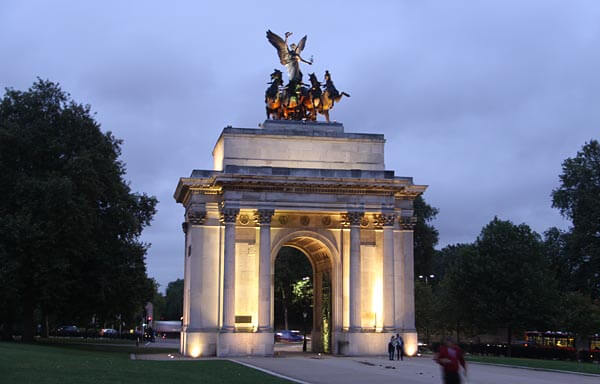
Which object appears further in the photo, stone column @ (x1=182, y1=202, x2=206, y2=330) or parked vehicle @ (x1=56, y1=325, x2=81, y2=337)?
parked vehicle @ (x1=56, y1=325, x2=81, y2=337)

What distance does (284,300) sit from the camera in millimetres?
94062

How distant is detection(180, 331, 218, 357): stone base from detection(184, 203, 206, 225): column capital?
6.38 m

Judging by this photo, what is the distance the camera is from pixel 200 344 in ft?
148

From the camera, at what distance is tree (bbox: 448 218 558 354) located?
63.2 meters

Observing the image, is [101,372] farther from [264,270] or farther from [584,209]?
[584,209]

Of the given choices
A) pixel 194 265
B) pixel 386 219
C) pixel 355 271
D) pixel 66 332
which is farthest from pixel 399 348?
pixel 66 332

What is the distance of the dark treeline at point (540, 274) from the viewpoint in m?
62.8

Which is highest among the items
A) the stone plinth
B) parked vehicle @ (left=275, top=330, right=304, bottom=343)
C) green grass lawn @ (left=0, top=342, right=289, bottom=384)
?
the stone plinth

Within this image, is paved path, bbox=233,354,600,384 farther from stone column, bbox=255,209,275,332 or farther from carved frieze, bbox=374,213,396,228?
carved frieze, bbox=374,213,396,228

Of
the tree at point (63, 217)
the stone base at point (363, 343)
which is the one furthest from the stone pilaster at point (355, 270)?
the tree at point (63, 217)

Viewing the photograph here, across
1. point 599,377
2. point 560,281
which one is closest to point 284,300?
point 560,281

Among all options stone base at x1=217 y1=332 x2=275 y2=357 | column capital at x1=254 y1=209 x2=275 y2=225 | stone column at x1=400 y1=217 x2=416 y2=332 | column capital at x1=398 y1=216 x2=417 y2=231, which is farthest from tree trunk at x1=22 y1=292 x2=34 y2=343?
column capital at x1=398 y1=216 x2=417 y2=231

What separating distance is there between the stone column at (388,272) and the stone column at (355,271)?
162cm

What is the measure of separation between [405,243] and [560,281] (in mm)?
25757
